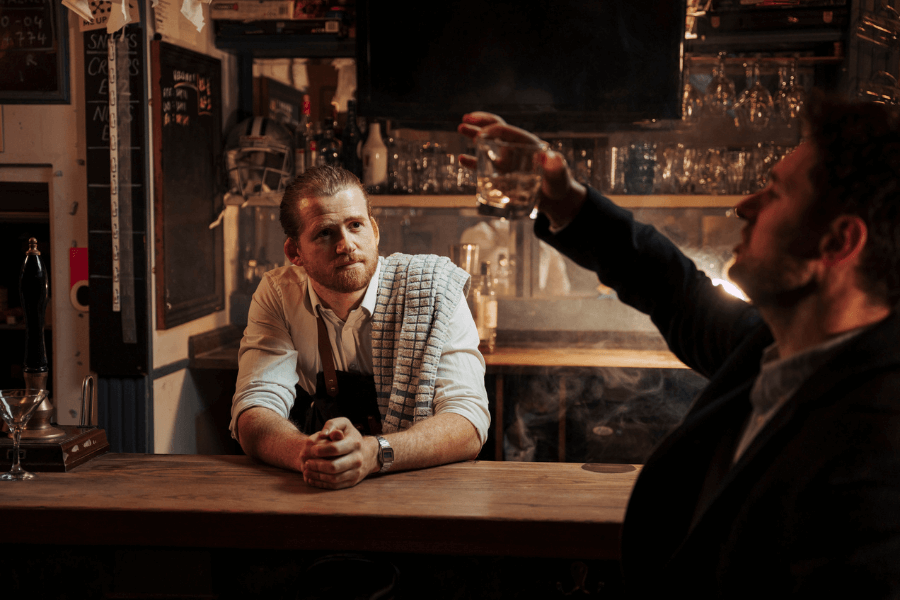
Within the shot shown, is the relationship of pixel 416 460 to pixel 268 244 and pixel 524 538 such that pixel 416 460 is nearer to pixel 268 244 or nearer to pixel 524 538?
pixel 524 538

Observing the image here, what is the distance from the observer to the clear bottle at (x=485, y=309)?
3.38 metres

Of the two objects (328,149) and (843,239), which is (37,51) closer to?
(328,149)

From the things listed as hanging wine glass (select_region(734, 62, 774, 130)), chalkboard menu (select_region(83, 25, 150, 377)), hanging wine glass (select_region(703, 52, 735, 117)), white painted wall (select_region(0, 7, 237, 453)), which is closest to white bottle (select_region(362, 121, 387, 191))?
white painted wall (select_region(0, 7, 237, 453))

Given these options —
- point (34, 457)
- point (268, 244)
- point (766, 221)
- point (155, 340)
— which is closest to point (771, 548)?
point (766, 221)

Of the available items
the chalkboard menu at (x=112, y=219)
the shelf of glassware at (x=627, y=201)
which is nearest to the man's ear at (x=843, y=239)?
the shelf of glassware at (x=627, y=201)

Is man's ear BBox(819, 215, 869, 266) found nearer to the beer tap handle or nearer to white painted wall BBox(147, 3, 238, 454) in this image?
the beer tap handle

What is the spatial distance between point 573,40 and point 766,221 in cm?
239

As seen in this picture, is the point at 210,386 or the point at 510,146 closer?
the point at 510,146

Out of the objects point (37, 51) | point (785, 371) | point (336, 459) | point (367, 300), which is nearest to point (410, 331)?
point (367, 300)

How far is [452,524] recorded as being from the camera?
1.37m

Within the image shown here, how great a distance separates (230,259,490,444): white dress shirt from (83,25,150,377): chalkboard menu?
909 millimetres

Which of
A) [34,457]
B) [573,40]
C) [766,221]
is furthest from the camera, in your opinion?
[573,40]

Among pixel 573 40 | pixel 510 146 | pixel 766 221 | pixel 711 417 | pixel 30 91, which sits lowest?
pixel 711 417

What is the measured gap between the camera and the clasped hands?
1.52 m
